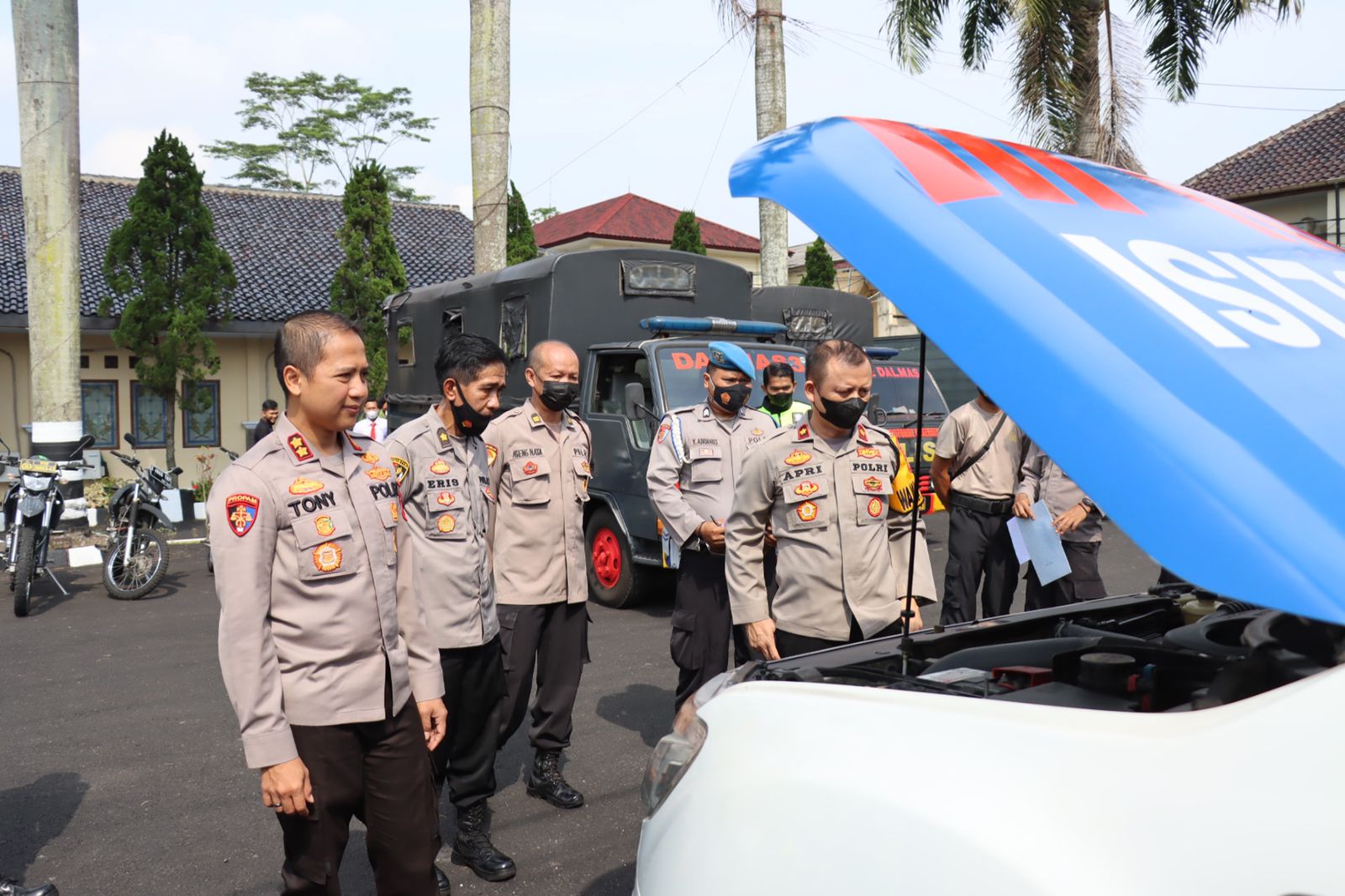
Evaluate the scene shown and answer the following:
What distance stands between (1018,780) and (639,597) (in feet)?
21.9

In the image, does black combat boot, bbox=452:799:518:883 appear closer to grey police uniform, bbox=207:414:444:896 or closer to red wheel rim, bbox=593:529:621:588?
grey police uniform, bbox=207:414:444:896

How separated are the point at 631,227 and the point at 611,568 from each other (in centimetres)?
2483

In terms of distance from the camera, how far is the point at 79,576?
30.3 ft

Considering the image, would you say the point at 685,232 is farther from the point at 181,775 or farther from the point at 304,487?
the point at 304,487

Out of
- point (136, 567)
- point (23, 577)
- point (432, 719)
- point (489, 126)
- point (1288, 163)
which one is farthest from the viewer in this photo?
point (1288, 163)

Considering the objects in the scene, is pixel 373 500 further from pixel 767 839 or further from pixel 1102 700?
pixel 1102 700

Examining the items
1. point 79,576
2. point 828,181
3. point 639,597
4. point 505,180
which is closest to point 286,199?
point 505,180

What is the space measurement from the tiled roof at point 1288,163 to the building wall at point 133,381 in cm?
1958

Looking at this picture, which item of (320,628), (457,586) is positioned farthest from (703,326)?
(320,628)

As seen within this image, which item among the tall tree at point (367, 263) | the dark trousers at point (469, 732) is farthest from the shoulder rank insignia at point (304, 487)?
the tall tree at point (367, 263)

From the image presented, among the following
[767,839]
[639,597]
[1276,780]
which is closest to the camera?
[1276,780]

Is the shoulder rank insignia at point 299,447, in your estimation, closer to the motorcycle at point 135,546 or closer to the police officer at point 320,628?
the police officer at point 320,628

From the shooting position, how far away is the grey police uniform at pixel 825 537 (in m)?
3.40

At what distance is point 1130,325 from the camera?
1.29 metres
